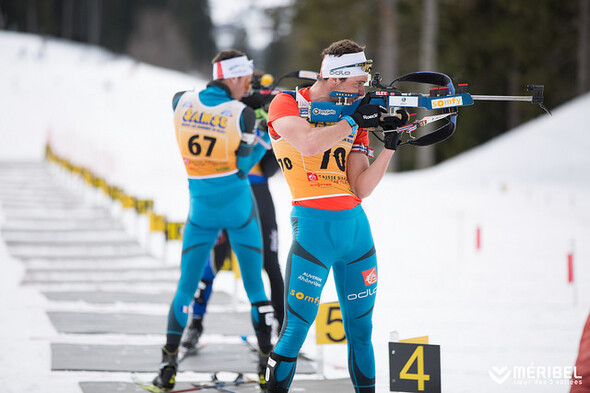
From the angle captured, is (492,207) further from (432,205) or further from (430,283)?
(430,283)

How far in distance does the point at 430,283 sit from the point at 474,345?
9.39ft

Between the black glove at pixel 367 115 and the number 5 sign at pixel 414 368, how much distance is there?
4.82 feet

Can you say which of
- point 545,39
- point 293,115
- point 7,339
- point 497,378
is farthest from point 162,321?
point 545,39

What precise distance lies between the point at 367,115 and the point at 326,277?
2.84 feet

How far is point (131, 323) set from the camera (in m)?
6.95

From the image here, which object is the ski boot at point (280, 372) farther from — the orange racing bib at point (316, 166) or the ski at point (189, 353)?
the ski at point (189, 353)

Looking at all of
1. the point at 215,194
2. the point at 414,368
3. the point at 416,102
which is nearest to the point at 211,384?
the point at 215,194

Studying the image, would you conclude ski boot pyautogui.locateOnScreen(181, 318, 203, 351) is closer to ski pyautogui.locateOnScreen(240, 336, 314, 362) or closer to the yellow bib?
ski pyautogui.locateOnScreen(240, 336, 314, 362)

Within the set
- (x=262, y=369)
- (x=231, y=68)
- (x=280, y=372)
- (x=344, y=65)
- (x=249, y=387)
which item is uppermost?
(x=231, y=68)

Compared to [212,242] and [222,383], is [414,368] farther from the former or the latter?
[212,242]

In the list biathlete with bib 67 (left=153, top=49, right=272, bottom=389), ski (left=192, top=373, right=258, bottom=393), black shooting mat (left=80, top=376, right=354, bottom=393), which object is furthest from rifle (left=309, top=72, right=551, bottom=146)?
ski (left=192, top=373, right=258, bottom=393)

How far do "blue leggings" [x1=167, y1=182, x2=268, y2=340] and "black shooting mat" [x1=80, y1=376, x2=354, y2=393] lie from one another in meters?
0.45

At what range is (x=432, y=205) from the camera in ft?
55.4

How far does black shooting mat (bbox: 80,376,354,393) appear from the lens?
4895 millimetres
